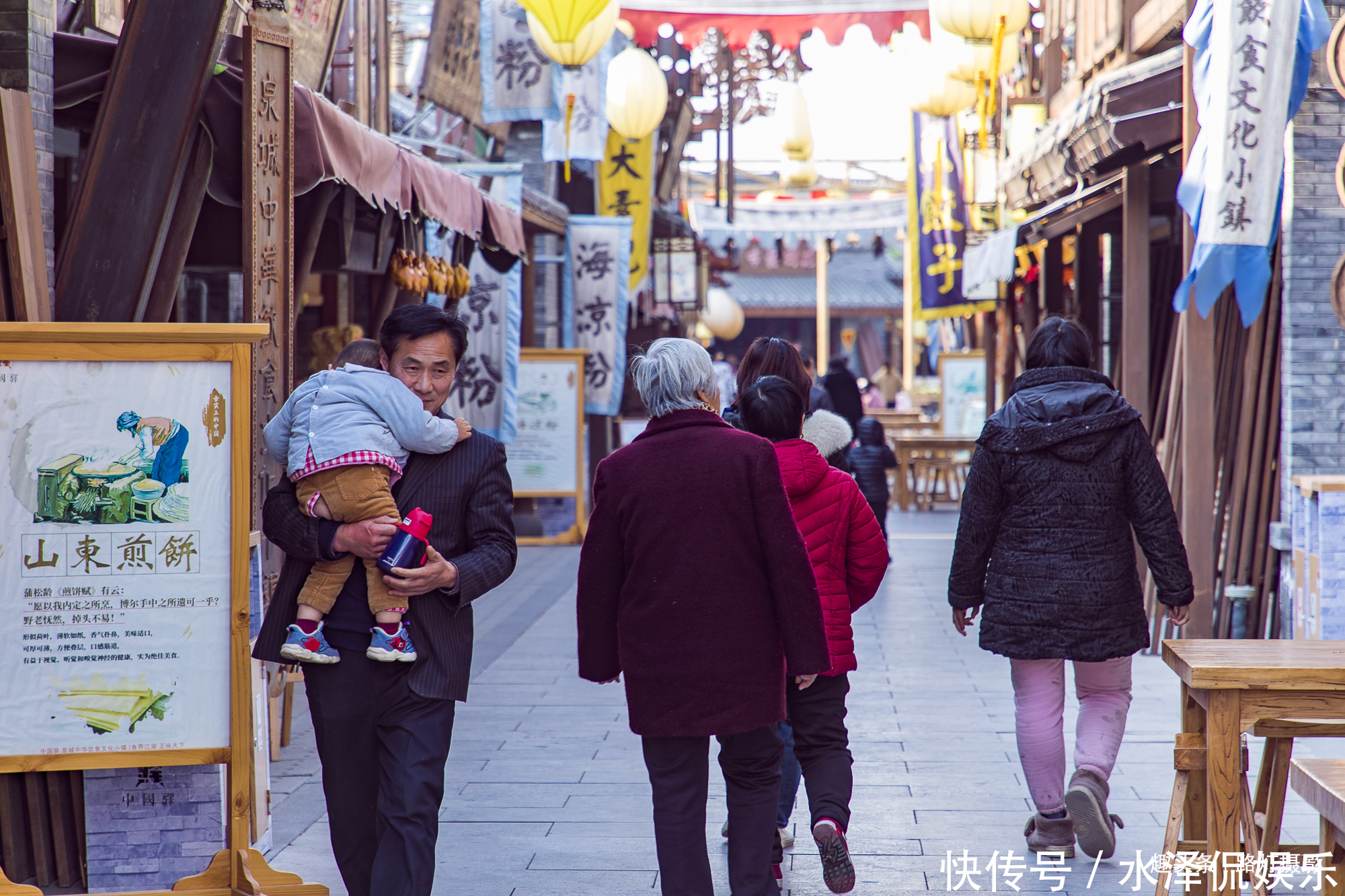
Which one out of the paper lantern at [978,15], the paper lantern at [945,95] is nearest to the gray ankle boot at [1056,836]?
the paper lantern at [978,15]

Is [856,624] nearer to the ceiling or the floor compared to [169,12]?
nearer to the floor

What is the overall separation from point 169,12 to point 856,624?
6.43 metres

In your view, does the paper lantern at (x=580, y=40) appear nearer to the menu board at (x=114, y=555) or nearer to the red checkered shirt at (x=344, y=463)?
the menu board at (x=114, y=555)

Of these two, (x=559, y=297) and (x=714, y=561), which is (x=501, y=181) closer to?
(x=559, y=297)

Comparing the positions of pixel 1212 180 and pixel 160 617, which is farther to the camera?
pixel 1212 180

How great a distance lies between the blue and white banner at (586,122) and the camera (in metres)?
14.0

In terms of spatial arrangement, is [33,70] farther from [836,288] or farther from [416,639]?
[836,288]

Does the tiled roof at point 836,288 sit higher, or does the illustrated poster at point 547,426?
the tiled roof at point 836,288

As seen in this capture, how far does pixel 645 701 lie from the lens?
11.9 feet

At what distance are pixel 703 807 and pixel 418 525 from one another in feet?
3.67

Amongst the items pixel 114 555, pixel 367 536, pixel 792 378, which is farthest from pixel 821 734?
pixel 114 555

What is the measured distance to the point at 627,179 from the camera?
55.0ft

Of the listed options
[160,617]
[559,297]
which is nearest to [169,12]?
[160,617]

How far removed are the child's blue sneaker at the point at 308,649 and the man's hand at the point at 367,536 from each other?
8.6 inches
